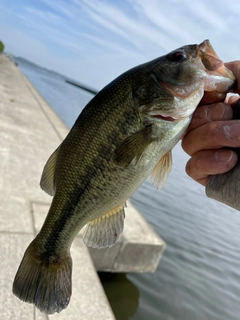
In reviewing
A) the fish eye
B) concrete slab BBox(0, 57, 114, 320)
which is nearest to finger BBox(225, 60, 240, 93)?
the fish eye

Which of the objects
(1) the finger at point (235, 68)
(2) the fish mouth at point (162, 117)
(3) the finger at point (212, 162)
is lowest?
(3) the finger at point (212, 162)

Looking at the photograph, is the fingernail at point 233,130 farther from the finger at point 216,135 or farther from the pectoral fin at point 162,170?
the pectoral fin at point 162,170

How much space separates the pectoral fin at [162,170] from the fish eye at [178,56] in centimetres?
52

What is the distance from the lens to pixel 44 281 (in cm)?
188

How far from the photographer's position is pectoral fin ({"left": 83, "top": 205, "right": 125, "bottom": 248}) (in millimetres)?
1931

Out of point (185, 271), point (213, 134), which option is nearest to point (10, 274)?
point (213, 134)

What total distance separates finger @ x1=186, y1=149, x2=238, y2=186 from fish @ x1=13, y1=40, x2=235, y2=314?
0.58ft

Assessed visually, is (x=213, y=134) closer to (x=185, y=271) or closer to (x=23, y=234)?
(x=23, y=234)

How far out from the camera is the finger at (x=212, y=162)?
186cm

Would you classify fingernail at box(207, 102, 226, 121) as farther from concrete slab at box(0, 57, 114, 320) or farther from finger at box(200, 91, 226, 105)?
concrete slab at box(0, 57, 114, 320)

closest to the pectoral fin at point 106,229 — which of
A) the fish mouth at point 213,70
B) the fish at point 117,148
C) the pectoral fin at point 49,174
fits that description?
the fish at point 117,148

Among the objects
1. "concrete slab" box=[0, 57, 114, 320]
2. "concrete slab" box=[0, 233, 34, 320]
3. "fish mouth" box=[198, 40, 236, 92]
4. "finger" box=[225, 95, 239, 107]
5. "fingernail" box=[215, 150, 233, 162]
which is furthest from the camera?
"concrete slab" box=[0, 57, 114, 320]

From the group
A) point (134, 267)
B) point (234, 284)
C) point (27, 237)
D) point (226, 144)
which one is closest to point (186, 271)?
point (234, 284)

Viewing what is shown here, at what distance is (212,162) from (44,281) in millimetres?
1132
